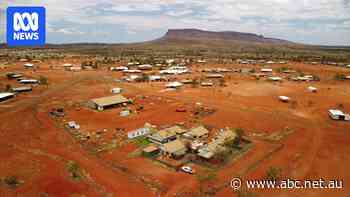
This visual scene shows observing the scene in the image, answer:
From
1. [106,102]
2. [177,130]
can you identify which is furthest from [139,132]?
[106,102]

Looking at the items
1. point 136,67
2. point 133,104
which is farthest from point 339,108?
point 136,67

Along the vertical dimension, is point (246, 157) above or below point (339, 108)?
below

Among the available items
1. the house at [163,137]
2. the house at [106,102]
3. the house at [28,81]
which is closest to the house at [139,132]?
the house at [163,137]

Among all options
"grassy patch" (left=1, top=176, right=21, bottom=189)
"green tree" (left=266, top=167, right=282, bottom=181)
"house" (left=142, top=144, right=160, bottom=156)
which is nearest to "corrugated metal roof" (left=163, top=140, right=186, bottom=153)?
"house" (left=142, top=144, right=160, bottom=156)

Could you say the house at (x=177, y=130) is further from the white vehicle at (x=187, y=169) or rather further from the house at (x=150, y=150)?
the white vehicle at (x=187, y=169)

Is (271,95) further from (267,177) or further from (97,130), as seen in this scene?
(97,130)

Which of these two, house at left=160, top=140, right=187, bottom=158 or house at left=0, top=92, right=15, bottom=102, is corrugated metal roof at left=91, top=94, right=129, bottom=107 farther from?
house at left=160, top=140, right=187, bottom=158
